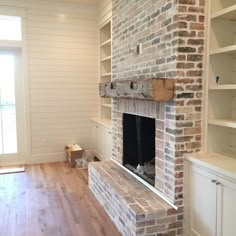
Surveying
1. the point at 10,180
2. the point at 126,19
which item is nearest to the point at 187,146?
the point at 126,19

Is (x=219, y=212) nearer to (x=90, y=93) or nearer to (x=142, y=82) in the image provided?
(x=142, y=82)

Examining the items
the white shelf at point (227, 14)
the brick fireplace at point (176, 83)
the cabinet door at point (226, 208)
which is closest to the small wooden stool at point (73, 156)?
the brick fireplace at point (176, 83)

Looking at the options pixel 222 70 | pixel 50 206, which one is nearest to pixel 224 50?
pixel 222 70

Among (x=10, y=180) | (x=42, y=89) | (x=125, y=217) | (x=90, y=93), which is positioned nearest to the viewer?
(x=125, y=217)

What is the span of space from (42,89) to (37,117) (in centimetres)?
54

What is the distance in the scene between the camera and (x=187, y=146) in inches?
95.8

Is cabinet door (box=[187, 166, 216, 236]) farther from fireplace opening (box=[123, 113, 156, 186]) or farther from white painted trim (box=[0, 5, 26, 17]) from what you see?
white painted trim (box=[0, 5, 26, 17])

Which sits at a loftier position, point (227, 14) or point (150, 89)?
point (227, 14)

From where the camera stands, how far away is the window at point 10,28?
190 inches

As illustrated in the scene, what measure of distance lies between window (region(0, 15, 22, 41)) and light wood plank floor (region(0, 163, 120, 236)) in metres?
2.44

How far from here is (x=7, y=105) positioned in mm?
4953

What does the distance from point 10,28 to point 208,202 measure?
4.45m

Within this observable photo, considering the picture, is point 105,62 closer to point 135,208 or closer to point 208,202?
point 135,208

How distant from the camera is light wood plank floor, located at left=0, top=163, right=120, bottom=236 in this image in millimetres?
2752
